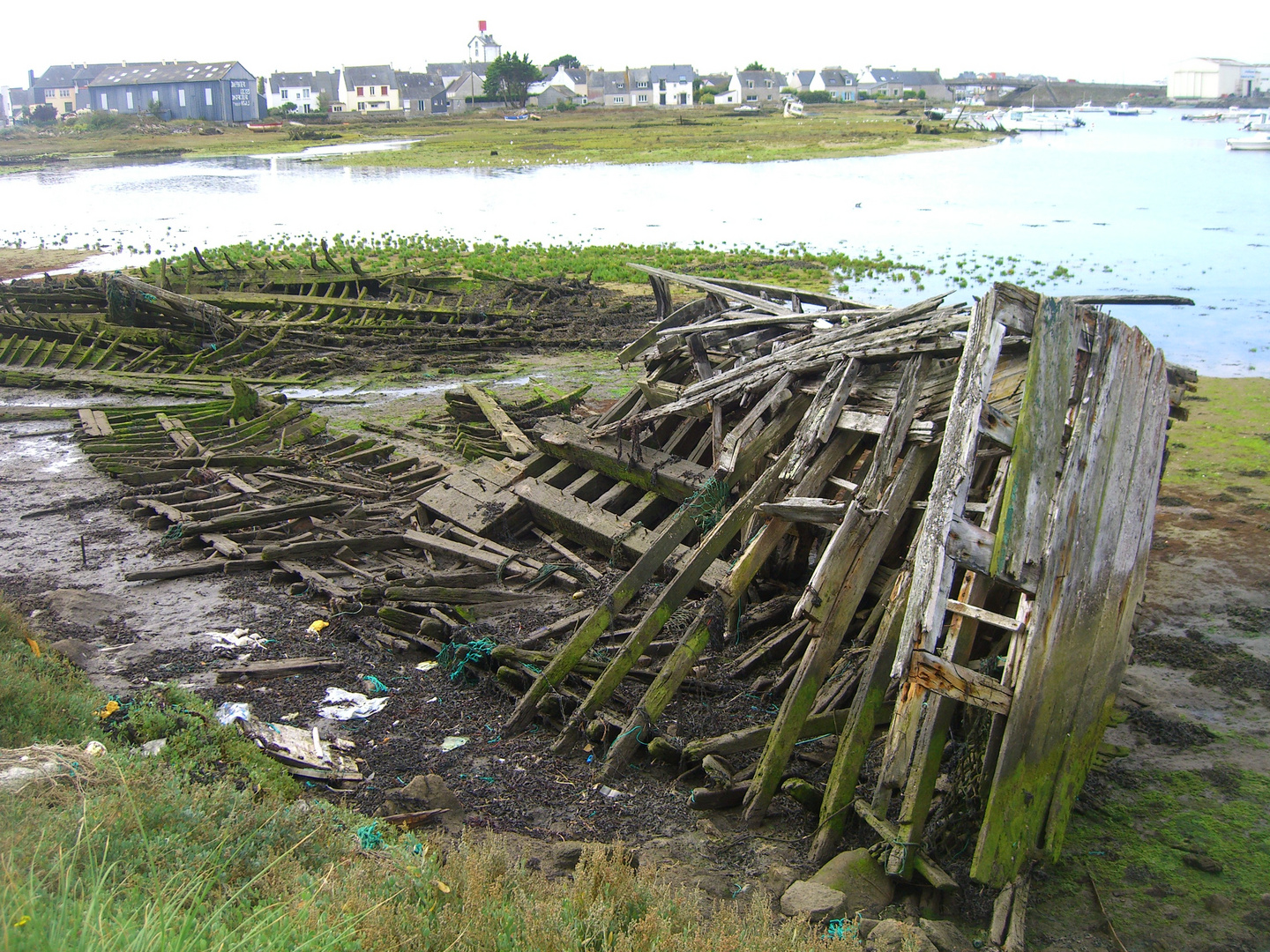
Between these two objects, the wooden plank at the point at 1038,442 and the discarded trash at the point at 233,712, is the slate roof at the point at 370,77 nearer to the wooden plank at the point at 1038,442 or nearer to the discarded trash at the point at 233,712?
the discarded trash at the point at 233,712

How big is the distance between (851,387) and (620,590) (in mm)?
2403

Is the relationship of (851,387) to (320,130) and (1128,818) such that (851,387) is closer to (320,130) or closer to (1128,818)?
(1128,818)

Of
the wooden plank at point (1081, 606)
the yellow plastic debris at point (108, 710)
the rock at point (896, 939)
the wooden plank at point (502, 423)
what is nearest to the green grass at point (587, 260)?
the wooden plank at point (502, 423)

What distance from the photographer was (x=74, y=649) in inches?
287

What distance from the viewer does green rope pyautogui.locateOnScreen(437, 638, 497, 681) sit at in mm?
7270

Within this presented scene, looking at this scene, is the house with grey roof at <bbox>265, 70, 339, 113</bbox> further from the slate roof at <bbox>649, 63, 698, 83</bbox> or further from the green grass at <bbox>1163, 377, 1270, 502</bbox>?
the green grass at <bbox>1163, 377, 1270, 502</bbox>

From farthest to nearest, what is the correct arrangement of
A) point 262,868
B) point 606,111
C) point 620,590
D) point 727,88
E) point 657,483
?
point 727,88, point 606,111, point 657,483, point 620,590, point 262,868

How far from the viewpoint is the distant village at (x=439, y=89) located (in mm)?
105688

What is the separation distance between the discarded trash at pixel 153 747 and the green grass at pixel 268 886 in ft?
0.28

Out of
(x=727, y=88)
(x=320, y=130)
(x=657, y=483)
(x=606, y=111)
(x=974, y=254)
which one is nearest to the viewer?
(x=657, y=483)

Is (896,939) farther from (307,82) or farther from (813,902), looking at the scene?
(307,82)

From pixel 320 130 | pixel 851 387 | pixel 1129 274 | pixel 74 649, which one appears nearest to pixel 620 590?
pixel 851 387

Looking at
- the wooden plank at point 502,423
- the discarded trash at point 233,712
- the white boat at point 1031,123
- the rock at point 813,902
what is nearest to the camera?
the rock at point 813,902

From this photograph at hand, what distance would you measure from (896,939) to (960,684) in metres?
1.28
